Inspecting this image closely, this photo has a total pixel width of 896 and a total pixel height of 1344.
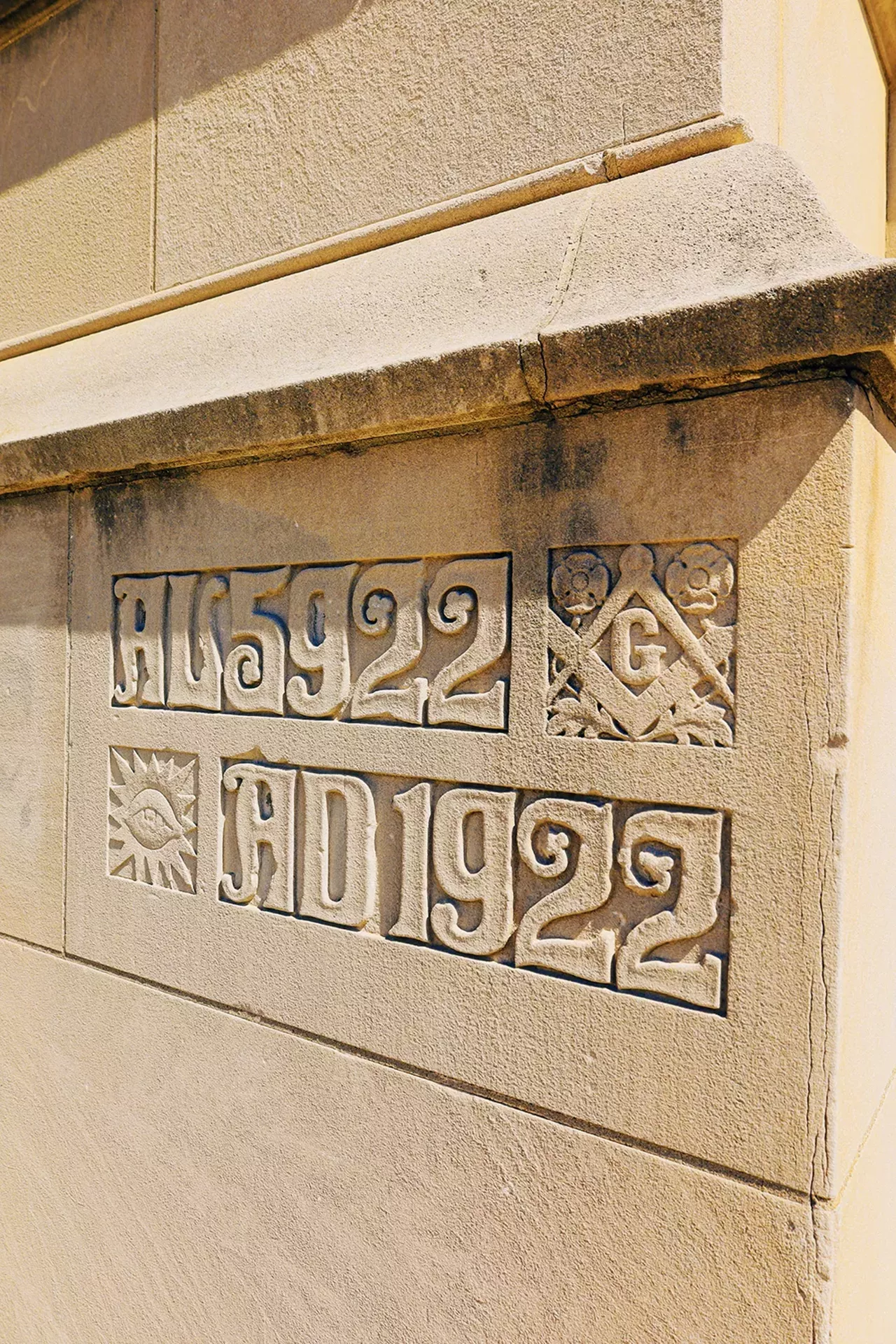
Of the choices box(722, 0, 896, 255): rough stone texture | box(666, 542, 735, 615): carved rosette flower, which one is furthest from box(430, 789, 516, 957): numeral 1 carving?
box(722, 0, 896, 255): rough stone texture

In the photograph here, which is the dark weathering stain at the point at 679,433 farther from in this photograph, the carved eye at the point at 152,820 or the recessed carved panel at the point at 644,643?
the carved eye at the point at 152,820

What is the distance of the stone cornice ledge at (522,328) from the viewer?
134 cm

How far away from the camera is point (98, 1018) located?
7.74 feet

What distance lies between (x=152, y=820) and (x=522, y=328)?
56.5 inches

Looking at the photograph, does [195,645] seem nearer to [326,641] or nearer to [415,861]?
[326,641]

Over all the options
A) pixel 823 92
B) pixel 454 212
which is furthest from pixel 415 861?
pixel 823 92

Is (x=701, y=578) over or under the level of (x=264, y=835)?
over

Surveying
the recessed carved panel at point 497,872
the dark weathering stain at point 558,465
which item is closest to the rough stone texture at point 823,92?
the dark weathering stain at point 558,465

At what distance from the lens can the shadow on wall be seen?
2.20 m

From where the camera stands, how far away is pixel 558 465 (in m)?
1.59

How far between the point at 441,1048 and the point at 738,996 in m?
0.60

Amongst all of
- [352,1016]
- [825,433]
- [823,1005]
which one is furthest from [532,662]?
[352,1016]

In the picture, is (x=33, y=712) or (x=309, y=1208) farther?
(x=33, y=712)

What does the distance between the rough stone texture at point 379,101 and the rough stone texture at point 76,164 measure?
12cm
